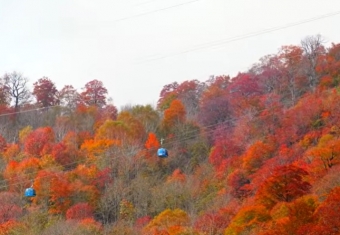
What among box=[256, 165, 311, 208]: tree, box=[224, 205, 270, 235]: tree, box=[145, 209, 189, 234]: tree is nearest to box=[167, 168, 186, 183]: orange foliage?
box=[145, 209, 189, 234]: tree

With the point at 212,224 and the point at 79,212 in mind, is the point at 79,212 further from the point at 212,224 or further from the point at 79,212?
the point at 212,224

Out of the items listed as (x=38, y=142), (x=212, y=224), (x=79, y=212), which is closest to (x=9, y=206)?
(x=79, y=212)

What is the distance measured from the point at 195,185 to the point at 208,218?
40.6 feet

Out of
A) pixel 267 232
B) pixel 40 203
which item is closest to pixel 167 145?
pixel 40 203

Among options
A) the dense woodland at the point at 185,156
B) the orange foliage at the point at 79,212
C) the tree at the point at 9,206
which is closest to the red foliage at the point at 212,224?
the dense woodland at the point at 185,156

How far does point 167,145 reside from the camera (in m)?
54.8

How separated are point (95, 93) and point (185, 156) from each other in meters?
18.0

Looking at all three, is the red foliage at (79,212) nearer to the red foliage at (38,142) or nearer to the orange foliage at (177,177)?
the orange foliage at (177,177)

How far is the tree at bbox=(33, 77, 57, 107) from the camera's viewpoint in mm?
63125

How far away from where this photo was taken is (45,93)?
208ft

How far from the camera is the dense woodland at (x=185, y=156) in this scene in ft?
109

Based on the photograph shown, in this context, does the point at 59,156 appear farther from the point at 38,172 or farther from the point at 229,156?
the point at 229,156

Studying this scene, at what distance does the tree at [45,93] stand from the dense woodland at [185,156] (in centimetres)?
11

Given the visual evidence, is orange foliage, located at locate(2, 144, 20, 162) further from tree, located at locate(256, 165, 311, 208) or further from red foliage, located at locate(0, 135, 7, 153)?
tree, located at locate(256, 165, 311, 208)
